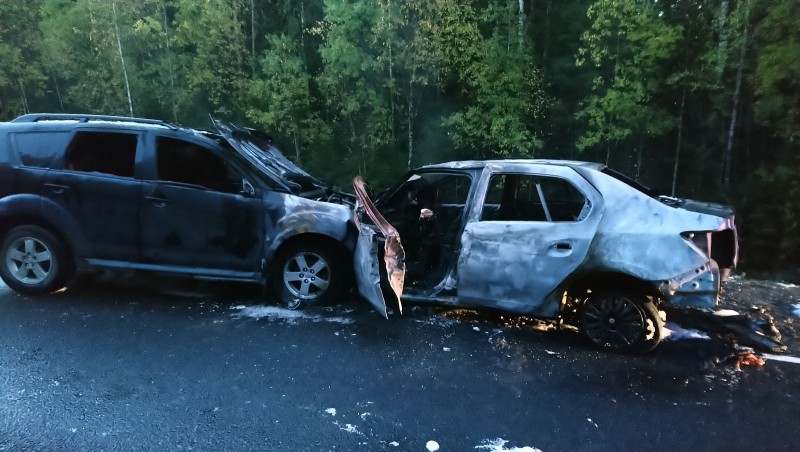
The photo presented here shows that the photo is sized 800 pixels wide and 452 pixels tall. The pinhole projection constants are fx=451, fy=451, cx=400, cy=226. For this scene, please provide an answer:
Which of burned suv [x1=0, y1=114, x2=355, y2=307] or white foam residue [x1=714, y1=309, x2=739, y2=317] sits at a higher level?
burned suv [x1=0, y1=114, x2=355, y2=307]

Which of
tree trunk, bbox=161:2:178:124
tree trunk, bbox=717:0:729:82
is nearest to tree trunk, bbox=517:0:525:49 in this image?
tree trunk, bbox=717:0:729:82

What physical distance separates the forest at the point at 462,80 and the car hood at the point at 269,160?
4787 mm

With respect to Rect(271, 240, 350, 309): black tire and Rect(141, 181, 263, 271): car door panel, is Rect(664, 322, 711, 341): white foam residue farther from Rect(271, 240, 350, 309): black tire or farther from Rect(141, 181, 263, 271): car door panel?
Rect(141, 181, 263, 271): car door panel

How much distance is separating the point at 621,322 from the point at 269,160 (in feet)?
12.9

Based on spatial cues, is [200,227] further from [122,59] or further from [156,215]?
[122,59]

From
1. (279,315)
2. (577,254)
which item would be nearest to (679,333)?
(577,254)

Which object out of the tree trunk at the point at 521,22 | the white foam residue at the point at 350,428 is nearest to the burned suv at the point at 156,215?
the white foam residue at the point at 350,428

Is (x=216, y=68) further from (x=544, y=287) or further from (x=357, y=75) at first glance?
(x=544, y=287)

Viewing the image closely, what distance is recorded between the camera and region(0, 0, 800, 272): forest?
27.8 feet

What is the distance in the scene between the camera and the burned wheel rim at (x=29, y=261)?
449cm

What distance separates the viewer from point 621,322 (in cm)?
357

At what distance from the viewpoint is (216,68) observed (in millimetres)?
10383

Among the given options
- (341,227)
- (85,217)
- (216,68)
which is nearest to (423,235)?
(341,227)

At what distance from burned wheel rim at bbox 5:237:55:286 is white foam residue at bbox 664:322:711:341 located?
589cm
